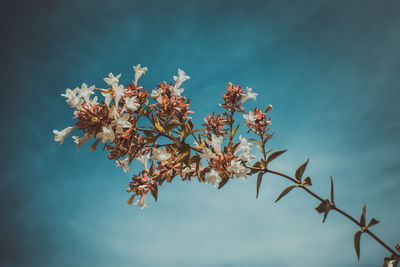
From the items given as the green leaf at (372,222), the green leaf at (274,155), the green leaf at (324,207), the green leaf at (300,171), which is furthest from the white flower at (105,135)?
the green leaf at (372,222)

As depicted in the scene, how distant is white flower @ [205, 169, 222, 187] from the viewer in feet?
6.18

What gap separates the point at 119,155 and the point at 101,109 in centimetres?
41

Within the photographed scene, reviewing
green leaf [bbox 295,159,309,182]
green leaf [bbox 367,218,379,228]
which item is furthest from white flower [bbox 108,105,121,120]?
green leaf [bbox 367,218,379,228]

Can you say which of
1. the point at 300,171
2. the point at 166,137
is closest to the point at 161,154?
the point at 166,137

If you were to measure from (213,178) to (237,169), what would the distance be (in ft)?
0.65

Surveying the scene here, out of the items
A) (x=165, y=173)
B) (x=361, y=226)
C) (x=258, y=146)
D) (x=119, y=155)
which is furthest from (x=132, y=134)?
(x=361, y=226)

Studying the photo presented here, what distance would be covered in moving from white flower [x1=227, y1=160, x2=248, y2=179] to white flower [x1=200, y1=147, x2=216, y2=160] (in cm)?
17

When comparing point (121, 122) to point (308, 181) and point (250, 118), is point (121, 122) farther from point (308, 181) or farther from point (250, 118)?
point (308, 181)

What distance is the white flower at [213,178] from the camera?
1.88 meters

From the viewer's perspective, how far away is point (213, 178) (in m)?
1.89

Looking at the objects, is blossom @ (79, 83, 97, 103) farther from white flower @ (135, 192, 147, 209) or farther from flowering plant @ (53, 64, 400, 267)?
white flower @ (135, 192, 147, 209)

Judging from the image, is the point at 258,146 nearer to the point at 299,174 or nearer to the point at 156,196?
the point at 299,174

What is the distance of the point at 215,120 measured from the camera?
2299 millimetres

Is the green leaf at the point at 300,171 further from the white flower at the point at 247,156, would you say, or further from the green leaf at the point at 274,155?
the white flower at the point at 247,156
